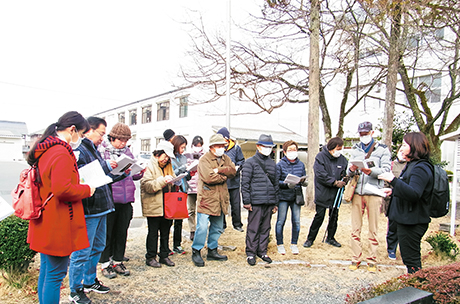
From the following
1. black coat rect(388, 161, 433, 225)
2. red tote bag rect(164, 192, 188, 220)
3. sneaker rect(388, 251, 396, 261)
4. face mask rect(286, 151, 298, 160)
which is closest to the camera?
black coat rect(388, 161, 433, 225)

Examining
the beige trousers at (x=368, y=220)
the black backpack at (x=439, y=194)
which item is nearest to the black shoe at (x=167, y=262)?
the beige trousers at (x=368, y=220)

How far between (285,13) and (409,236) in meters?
7.88

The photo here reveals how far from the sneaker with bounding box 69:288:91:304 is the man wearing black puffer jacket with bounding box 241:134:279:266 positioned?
7.71ft

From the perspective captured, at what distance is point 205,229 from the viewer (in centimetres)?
477

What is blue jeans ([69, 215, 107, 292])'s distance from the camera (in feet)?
10.8

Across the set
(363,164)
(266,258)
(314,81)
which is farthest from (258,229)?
(314,81)

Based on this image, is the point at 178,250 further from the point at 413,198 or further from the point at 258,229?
the point at 413,198

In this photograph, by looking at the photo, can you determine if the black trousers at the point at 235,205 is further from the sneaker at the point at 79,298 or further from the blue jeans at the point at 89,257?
the sneaker at the point at 79,298

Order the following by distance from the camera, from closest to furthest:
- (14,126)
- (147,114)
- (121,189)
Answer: (121,189)
(147,114)
(14,126)

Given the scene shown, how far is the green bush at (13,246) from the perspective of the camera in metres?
3.61

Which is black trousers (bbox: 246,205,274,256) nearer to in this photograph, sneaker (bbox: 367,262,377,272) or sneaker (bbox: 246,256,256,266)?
sneaker (bbox: 246,256,256,266)

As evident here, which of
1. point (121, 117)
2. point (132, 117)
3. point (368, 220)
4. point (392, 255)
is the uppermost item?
point (121, 117)

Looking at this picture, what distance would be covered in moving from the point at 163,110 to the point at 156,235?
26052 mm

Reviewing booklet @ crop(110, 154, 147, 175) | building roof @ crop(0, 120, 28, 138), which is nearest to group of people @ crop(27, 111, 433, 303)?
booklet @ crop(110, 154, 147, 175)
